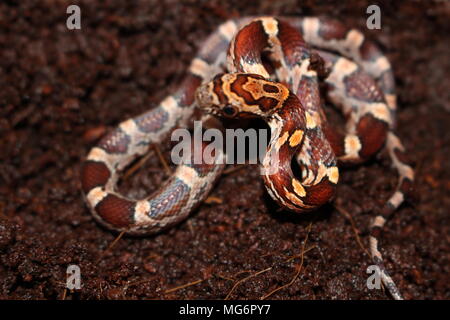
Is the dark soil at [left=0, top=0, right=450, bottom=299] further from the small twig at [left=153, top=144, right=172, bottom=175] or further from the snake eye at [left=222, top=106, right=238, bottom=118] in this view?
the snake eye at [left=222, top=106, right=238, bottom=118]

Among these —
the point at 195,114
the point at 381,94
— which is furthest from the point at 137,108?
the point at 381,94

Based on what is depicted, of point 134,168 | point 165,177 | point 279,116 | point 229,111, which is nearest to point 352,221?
point 279,116

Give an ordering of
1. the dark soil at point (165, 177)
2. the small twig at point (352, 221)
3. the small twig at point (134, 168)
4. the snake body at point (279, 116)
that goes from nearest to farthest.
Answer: the snake body at point (279, 116) → the dark soil at point (165, 177) → the small twig at point (352, 221) → the small twig at point (134, 168)

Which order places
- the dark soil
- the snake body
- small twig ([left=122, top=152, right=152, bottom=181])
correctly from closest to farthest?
the snake body, the dark soil, small twig ([left=122, top=152, right=152, bottom=181])

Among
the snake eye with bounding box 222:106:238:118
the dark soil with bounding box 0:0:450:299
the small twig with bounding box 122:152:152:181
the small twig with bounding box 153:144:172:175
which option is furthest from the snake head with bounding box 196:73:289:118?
the small twig with bounding box 122:152:152:181

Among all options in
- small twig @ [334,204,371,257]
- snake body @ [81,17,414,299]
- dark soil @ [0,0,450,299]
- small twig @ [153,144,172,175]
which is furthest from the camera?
small twig @ [153,144,172,175]

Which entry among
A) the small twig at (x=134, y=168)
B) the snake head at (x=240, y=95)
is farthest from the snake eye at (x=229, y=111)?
the small twig at (x=134, y=168)

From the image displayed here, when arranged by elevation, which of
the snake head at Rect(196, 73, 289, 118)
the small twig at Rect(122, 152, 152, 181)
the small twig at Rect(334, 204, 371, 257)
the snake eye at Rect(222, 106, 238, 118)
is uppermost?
the snake head at Rect(196, 73, 289, 118)

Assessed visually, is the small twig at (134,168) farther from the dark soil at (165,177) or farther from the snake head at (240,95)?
the snake head at (240,95)

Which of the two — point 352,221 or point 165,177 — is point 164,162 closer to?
point 165,177
